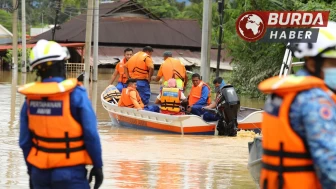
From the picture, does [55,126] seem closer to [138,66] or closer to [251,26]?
[251,26]

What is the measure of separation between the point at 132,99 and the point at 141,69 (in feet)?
3.63

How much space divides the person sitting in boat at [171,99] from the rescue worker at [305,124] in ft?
40.1

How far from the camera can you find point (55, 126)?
5.20 metres

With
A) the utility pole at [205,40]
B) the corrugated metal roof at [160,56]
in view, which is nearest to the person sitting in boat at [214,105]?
the utility pole at [205,40]

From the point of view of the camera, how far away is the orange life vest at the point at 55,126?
17.0 feet

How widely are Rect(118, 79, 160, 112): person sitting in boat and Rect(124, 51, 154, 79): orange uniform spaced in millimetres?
558

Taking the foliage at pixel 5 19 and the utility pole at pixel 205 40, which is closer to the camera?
the utility pole at pixel 205 40

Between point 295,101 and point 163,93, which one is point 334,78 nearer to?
point 295,101

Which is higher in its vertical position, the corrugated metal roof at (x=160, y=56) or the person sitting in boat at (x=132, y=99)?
the person sitting in boat at (x=132, y=99)

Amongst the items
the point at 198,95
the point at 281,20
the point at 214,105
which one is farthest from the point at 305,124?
the point at 198,95

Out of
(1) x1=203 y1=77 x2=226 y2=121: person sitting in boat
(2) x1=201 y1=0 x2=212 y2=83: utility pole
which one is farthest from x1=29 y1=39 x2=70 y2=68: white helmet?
(2) x1=201 y1=0 x2=212 y2=83: utility pole

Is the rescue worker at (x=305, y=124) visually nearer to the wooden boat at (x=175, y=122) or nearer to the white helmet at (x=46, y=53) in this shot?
the white helmet at (x=46, y=53)

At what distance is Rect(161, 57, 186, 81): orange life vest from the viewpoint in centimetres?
1761

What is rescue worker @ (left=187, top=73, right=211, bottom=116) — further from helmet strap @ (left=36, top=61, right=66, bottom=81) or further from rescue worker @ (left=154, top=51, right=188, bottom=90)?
helmet strap @ (left=36, top=61, right=66, bottom=81)
